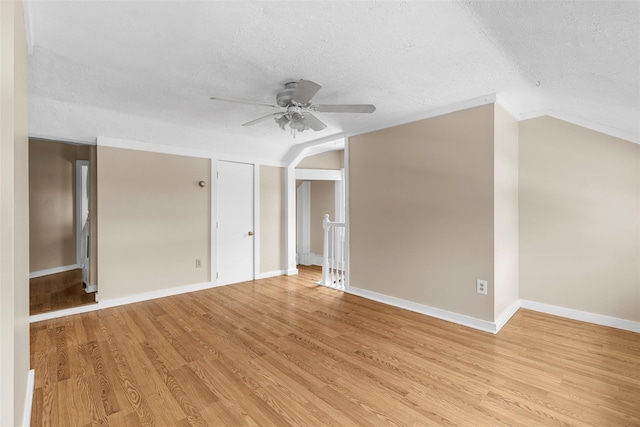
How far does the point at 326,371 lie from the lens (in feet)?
7.12

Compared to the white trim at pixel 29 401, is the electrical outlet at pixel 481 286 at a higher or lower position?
higher

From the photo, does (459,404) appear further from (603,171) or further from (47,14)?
(47,14)

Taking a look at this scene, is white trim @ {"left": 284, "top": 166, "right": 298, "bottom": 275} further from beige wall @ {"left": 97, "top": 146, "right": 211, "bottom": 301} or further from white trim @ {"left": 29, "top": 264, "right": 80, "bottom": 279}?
white trim @ {"left": 29, "top": 264, "right": 80, "bottom": 279}

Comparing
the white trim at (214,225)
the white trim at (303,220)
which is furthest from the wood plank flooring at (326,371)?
the white trim at (303,220)

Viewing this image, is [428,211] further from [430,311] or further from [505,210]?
[430,311]

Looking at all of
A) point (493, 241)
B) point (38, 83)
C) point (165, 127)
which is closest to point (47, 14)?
point (38, 83)

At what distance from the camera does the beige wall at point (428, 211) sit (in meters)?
2.90

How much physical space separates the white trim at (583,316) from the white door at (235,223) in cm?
394

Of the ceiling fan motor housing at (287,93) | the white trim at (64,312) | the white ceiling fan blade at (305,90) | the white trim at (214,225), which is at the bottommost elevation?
the white trim at (64,312)

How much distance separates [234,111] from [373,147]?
5.94 ft

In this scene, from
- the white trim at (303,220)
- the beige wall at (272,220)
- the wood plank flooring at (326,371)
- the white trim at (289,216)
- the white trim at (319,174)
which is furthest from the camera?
the white trim at (303,220)

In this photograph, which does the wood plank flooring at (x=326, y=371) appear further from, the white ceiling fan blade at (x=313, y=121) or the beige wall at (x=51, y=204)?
the beige wall at (x=51, y=204)

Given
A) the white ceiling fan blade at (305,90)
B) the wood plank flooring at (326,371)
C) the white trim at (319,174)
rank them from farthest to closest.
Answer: the white trim at (319,174), the white ceiling fan blade at (305,90), the wood plank flooring at (326,371)

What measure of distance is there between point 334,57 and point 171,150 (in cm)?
293
